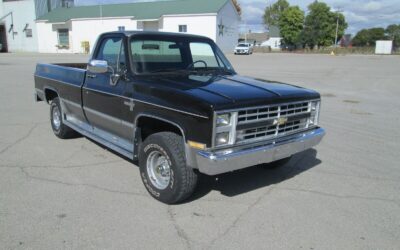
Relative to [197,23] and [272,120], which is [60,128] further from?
[197,23]

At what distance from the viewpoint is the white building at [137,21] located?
47406 millimetres

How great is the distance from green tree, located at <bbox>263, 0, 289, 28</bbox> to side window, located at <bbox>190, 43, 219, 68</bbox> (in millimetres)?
Result: 110774

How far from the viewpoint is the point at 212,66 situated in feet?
18.3

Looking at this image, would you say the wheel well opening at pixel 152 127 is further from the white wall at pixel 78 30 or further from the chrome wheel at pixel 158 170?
the white wall at pixel 78 30

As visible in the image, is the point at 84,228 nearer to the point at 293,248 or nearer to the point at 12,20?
the point at 293,248

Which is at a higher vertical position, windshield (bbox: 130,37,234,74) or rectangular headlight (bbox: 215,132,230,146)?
windshield (bbox: 130,37,234,74)

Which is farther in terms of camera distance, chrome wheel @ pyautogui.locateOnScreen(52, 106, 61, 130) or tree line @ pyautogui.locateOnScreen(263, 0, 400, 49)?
tree line @ pyautogui.locateOnScreen(263, 0, 400, 49)

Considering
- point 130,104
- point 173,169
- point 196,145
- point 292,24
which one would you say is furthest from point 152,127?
point 292,24

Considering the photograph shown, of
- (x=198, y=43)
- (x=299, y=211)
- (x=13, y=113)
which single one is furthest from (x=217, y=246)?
(x=13, y=113)

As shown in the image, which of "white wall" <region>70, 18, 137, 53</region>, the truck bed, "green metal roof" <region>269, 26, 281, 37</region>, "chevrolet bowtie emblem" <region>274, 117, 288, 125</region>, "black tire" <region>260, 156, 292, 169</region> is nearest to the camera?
"chevrolet bowtie emblem" <region>274, 117, 288, 125</region>

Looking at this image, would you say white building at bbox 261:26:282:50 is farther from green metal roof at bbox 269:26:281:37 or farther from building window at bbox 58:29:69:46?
A: building window at bbox 58:29:69:46

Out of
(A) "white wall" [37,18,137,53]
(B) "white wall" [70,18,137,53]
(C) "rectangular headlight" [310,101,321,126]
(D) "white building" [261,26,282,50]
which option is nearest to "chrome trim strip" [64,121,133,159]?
(C) "rectangular headlight" [310,101,321,126]

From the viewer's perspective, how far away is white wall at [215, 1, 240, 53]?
48875 mm

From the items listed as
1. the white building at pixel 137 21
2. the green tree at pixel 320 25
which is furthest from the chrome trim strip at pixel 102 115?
the green tree at pixel 320 25
